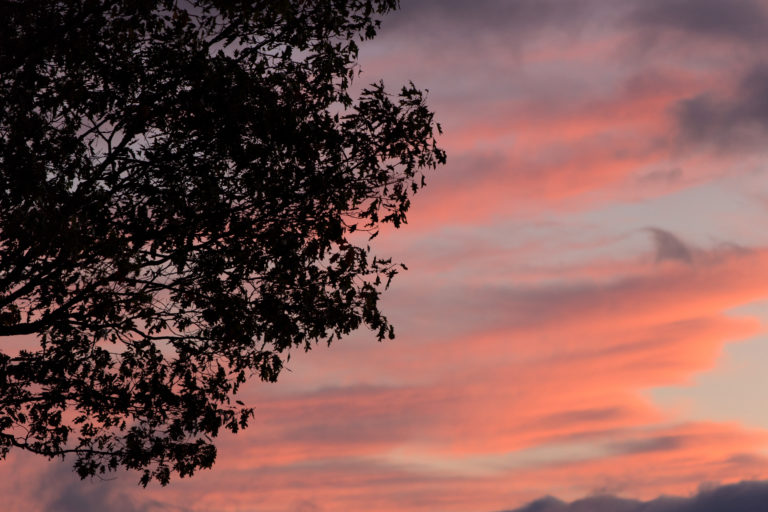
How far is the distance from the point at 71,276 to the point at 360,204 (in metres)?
5.72

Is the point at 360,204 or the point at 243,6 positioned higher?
the point at 243,6

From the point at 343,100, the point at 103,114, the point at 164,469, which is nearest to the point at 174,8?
the point at 103,114

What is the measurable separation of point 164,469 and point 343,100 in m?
8.87

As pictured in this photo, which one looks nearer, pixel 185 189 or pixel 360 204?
pixel 185 189

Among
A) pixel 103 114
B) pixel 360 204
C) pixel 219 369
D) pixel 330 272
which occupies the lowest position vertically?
pixel 219 369

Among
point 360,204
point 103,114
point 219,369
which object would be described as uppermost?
point 103,114

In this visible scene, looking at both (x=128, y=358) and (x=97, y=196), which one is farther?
(x=128, y=358)

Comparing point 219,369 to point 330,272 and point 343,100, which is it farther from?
point 343,100

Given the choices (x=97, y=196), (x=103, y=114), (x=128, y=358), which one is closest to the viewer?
(x=97, y=196)

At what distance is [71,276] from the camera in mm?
18062

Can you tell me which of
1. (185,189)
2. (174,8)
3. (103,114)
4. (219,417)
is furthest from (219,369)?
(174,8)

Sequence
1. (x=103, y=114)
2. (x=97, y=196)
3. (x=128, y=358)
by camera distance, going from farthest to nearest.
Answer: (x=128, y=358), (x=103, y=114), (x=97, y=196)

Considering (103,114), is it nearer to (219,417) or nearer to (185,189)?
(185,189)

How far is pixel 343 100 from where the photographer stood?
1872 cm
